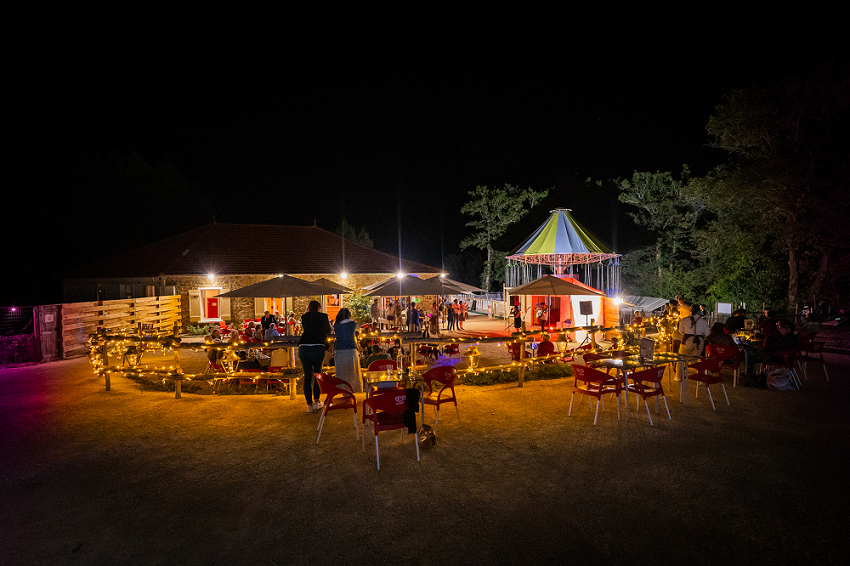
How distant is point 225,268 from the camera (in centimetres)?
2081

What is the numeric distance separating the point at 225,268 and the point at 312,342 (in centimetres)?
1586

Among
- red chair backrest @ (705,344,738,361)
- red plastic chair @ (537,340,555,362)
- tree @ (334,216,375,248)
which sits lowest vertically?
red plastic chair @ (537,340,555,362)

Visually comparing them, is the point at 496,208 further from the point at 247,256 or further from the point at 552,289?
the point at 552,289

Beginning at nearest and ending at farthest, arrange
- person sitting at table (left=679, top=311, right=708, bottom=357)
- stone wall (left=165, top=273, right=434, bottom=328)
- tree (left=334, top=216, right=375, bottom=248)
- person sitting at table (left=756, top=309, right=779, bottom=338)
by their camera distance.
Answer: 1. person sitting at table (left=679, top=311, right=708, bottom=357)
2. person sitting at table (left=756, top=309, right=779, bottom=338)
3. stone wall (left=165, top=273, right=434, bottom=328)
4. tree (left=334, top=216, right=375, bottom=248)

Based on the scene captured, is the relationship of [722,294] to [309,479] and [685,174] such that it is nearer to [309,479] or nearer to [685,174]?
[685,174]

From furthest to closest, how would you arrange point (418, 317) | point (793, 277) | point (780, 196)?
point (793, 277) → point (780, 196) → point (418, 317)

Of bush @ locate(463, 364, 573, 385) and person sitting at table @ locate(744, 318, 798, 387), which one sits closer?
person sitting at table @ locate(744, 318, 798, 387)

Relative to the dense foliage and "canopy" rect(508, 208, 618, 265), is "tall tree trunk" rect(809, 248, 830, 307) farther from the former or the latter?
"canopy" rect(508, 208, 618, 265)

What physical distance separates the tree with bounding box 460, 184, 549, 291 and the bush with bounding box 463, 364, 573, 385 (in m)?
25.3

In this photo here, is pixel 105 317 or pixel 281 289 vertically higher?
pixel 281 289

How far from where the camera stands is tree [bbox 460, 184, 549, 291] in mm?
35031


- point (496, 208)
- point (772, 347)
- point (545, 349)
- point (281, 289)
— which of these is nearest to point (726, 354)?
point (772, 347)

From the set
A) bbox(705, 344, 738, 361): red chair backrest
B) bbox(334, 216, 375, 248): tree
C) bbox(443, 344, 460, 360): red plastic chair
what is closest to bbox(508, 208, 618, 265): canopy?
bbox(443, 344, 460, 360): red plastic chair

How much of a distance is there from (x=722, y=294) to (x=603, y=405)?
18.8m
